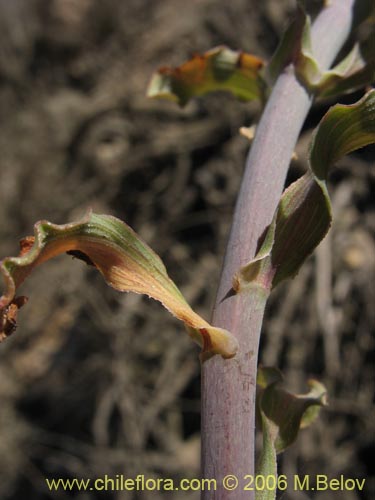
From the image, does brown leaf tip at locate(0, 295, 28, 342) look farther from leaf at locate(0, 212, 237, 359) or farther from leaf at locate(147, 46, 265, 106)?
leaf at locate(147, 46, 265, 106)

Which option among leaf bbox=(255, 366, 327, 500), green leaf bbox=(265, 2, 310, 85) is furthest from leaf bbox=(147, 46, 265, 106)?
leaf bbox=(255, 366, 327, 500)

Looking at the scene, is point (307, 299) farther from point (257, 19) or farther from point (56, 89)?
point (56, 89)

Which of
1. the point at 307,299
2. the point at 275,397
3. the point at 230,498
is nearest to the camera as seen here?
the point at 230,498

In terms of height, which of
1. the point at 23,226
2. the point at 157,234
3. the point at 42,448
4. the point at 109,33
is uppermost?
the point at 109,33

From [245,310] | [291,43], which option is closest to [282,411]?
[245,310]

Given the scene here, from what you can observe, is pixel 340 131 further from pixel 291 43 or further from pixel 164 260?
pixel 164 260

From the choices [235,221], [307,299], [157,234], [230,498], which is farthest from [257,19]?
[230,498]

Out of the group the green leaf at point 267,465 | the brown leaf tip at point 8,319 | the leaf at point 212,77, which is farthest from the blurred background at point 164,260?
the brown leaf tip at point 8,319

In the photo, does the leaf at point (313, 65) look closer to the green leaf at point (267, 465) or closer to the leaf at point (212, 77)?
the leaf at point (212, 77)
